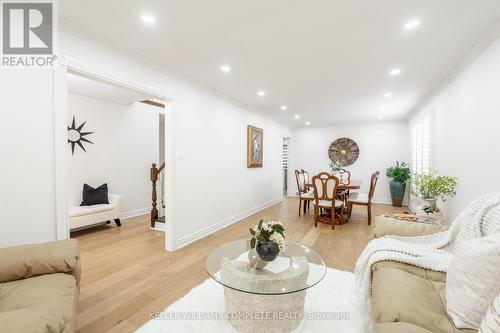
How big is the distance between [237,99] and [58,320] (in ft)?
13.4

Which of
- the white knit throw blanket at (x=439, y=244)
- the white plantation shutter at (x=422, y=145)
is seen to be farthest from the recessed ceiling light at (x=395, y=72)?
the white knit throw blanket at (x=439, y=244)

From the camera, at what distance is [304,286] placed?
1521 millimetres

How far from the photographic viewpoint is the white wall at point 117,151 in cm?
437

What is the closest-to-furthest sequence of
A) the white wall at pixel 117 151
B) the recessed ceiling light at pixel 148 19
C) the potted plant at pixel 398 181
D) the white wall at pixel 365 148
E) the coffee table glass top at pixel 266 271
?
the coffee table glass top at pixel 266 271 → the recessed ceiling light at pixel 148 19 → the white wall at pixel 117 151 → the potted plant at pixel 398 181 → the white wall at pixel 365 148

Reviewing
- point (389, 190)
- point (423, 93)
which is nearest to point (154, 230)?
point (423, 93)

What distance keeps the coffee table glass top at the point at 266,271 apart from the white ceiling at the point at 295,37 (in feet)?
6.54

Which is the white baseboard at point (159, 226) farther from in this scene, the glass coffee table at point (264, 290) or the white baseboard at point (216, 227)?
the glass coffee table at point (264, 290)

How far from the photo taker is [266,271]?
1683mm

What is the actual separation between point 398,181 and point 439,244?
192 inches

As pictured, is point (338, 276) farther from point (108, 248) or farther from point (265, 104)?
point (265, 104)

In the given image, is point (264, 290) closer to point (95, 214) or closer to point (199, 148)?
point (199, 148)

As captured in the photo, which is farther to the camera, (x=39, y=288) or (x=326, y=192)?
(x=326, y=192)

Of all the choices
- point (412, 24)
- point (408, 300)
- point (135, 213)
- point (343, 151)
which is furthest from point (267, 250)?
point (343, 151)

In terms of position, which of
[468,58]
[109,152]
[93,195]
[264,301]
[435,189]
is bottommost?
[264,301]
